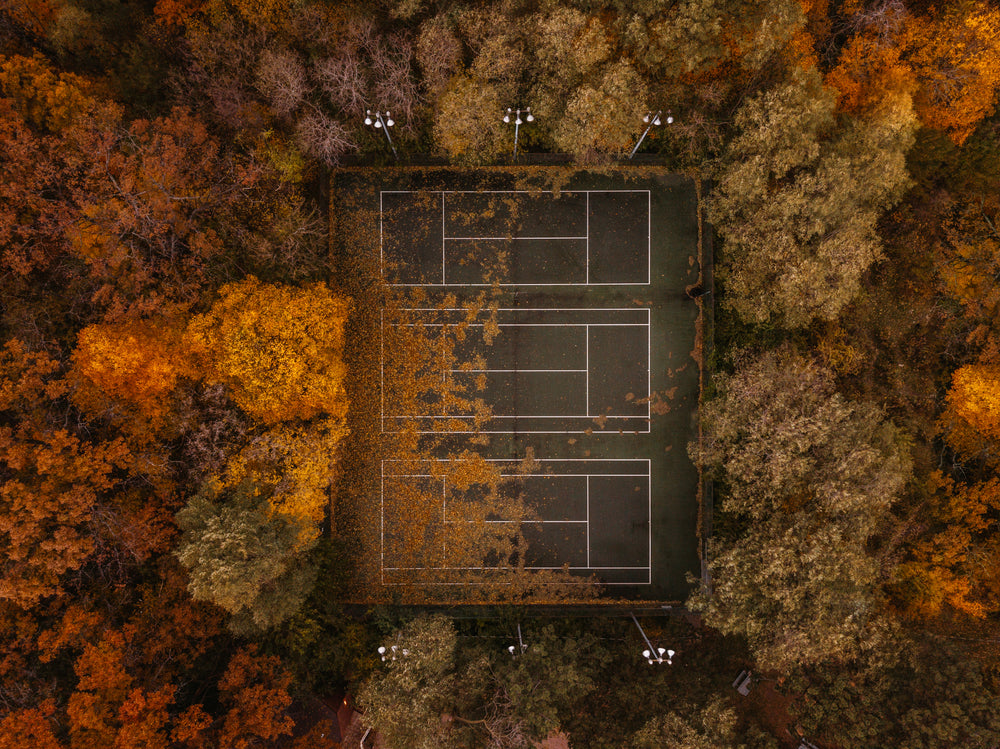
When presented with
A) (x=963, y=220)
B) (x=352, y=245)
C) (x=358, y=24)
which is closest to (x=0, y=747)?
(x=352, y=245)

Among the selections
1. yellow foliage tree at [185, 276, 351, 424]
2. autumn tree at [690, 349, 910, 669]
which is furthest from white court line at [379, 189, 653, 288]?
autumn tree at [690, 349, 910, 669]

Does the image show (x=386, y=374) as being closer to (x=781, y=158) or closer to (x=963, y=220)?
(x=781, y=158)

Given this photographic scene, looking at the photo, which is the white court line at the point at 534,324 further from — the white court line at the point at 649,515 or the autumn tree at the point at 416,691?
the autumn tree at the point at 416,691

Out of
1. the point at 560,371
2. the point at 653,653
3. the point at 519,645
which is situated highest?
the point at 560,371

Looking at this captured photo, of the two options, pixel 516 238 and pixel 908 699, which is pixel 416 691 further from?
pixel 516 238

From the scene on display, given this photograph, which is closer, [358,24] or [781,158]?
[781,158]

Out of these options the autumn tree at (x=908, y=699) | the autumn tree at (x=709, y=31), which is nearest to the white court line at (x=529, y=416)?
the autumn tree at (x=908, y=699)

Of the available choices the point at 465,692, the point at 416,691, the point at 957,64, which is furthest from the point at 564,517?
the point at 957,64
